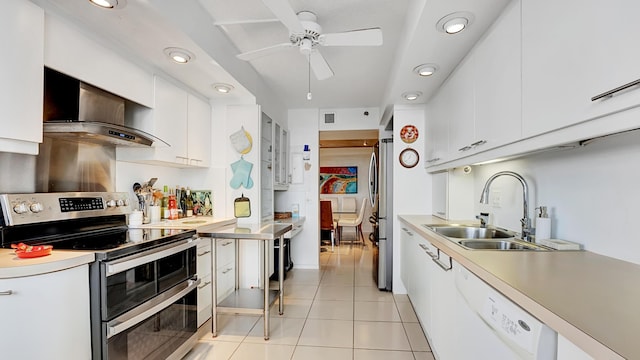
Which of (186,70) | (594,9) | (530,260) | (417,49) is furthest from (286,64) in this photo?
(530,260)

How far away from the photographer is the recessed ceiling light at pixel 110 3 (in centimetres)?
144

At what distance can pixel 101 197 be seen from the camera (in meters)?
2.06

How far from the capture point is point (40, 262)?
46.1 inches

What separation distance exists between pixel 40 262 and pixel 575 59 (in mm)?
2200

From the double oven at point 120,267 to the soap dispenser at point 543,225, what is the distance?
2129 mm

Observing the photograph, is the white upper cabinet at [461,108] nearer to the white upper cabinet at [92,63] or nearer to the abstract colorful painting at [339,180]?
the white upper cabinet at [92,63]

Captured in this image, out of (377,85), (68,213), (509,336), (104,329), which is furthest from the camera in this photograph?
(377,85)

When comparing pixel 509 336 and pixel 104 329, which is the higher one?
pixel 509 336

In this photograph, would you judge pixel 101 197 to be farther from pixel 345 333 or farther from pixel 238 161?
pixel 345 333

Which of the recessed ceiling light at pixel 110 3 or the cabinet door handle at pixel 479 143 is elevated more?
the recessed ceiling light at pixel 110 3

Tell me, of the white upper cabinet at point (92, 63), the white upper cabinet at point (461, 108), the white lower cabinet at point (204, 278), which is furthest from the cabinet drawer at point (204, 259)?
the white upper cabinet at point (461, 108)

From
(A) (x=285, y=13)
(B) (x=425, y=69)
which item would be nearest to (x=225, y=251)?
(A) (x=285, y=13)

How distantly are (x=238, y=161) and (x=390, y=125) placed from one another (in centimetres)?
230

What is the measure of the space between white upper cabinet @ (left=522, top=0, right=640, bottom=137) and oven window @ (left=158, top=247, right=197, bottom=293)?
2116mm
